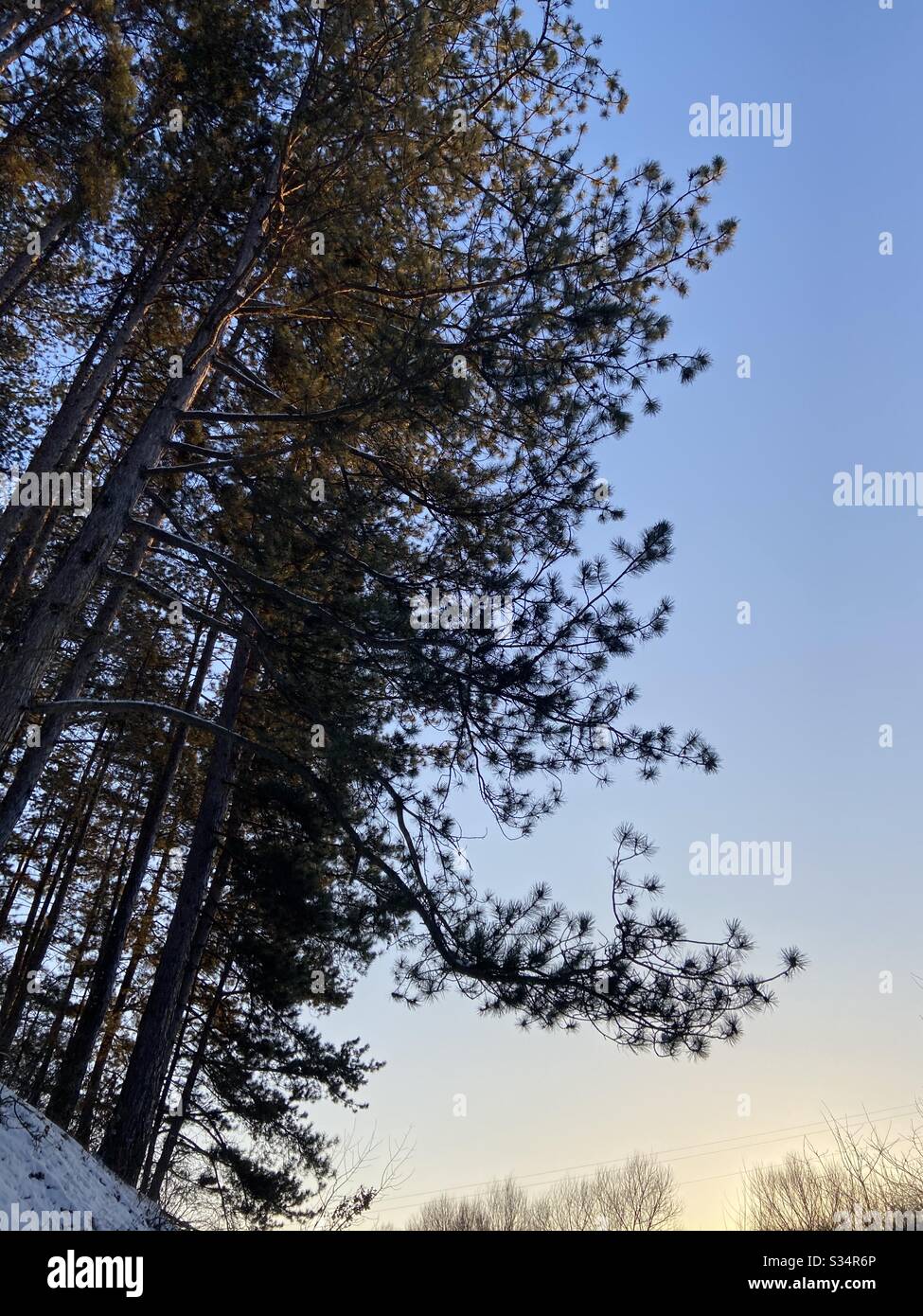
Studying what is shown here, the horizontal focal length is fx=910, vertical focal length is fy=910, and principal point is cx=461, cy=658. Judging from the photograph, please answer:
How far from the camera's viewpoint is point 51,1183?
6.17 m

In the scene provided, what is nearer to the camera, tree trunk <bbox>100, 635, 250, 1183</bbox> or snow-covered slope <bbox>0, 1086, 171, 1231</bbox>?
snow-covered slope <bbox>0, 1086, 171, 1231</bbox>

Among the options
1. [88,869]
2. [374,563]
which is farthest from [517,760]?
[88,869]

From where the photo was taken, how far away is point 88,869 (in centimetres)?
1445

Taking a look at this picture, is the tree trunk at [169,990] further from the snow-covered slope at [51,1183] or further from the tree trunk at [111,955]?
Result: the snow-covered slope at [51,1183]

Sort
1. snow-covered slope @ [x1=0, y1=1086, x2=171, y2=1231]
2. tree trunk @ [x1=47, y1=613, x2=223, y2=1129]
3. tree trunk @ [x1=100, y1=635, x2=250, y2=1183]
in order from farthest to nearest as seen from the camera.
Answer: tree trunk @ [x1=47, y1=613, x2=223, y2=1129] → tree trunk @ [x1=100, y1=635, x2=250, y2=1183] → snow-covered slope @ [x1=0, y1=1086, x2=171, y2=1231]

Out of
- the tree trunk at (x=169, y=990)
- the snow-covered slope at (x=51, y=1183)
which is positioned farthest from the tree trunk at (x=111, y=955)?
the snow-covered slope at (x=51, y=1183)

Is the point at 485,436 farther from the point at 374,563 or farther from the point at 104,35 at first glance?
the point at 104,35

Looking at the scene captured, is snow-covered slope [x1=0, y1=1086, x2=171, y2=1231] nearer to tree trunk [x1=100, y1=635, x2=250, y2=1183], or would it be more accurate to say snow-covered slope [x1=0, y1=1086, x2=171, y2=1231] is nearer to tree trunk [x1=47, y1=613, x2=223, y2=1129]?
tree trunk [x1=100, y1=635, x2=250, y2=1183]

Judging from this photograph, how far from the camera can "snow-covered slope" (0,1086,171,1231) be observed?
5480 millimetres

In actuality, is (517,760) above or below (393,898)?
above

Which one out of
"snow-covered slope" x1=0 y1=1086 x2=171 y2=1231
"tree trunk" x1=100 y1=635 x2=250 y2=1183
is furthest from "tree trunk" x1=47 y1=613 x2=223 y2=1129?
"snow-covered slope" x1=0 y1=1086 x2=171 y2=1231

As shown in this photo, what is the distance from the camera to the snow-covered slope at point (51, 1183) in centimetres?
548

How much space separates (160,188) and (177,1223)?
9.81 metres
